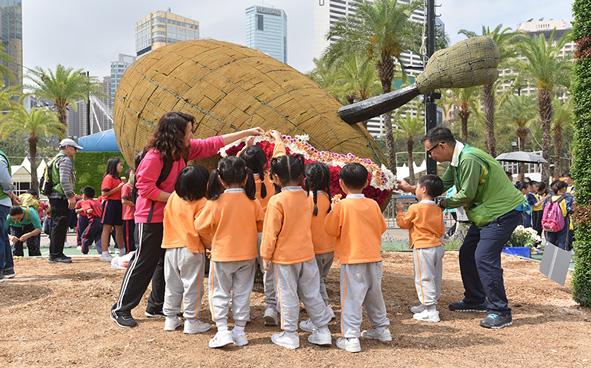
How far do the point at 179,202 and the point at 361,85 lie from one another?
19858 mm

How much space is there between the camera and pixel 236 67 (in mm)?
4742

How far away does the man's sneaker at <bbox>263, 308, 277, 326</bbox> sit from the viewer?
12.7 ft

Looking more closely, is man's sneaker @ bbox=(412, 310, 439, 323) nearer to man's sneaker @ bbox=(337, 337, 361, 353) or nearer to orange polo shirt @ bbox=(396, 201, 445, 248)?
orange polo shirt @ bbox=(396, 201, 445, 248)

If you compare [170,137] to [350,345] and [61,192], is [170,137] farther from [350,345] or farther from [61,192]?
[61,192]

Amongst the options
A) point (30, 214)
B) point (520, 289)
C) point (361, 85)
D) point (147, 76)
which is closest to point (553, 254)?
point (520, 289)

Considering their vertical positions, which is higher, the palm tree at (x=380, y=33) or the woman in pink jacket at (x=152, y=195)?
the palm tree at (x=380, y=33)

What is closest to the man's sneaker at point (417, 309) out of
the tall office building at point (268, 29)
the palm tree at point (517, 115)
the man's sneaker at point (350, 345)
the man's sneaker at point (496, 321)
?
the man's sneaker at point (496, 321)

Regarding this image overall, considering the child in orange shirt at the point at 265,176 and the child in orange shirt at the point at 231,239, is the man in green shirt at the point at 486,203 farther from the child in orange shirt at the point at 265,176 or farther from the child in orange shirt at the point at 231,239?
the child in orange shirt at the point at 231,239

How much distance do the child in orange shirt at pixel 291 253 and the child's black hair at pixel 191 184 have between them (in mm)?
610

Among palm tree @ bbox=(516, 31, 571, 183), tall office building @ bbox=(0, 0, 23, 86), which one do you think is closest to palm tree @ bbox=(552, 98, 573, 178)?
palm tree @ bbox=(516, 31, 571, 183)

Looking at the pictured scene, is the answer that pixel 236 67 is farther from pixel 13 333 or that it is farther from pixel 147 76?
pixel 13 333

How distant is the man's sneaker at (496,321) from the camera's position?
12.9 ft

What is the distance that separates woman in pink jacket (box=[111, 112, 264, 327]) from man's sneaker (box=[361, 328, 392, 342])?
6.06 feet

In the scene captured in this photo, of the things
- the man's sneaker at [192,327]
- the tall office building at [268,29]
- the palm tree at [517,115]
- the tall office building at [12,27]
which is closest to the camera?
the man's sneaker at [192,327]
